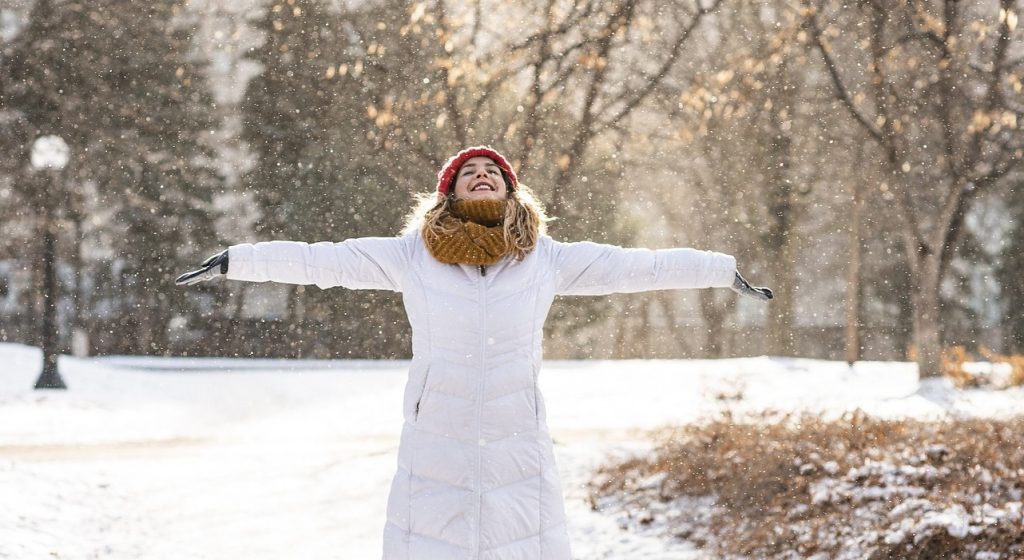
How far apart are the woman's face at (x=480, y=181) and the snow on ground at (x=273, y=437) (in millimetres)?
3317

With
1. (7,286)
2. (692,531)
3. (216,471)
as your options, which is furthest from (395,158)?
(7,286)

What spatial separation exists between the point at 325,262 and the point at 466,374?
2.00 ft

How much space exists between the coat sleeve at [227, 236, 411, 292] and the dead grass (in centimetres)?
330

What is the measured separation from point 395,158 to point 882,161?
11110 millimetres

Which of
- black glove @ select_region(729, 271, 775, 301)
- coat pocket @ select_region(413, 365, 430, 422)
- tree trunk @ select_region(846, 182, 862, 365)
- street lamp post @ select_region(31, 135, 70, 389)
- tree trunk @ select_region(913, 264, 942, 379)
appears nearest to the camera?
coat pocket @ select_region(413, 365, 430, 422)

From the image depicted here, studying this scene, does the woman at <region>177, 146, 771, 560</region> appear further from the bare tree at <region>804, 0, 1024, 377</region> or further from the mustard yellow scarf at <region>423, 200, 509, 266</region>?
the bare tree at <region>804, 0, 1024, 377</region>

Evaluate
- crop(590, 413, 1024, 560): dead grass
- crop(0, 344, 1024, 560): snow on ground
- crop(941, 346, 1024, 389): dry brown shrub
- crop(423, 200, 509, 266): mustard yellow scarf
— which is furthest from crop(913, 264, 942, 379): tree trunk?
crop(423, 200, 509, 266): mustard yellow scarf

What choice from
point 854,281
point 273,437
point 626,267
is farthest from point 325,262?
point 854,281

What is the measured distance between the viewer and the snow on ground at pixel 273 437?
280 inches

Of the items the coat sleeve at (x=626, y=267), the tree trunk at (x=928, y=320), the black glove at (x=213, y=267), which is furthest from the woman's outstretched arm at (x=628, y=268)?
the tree trunk at (x=928, y=320)

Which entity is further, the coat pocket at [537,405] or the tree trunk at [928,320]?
the tree trunk at [928,320]

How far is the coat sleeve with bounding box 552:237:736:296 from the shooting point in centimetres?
367

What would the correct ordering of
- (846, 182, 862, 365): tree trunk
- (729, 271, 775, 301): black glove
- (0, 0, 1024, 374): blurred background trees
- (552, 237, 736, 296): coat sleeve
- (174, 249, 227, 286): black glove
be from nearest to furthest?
(174, 249, 227, 286): black glove < (552, 237, 736, 296): coat sleeve < (729, 271, 775, 301): black glove < (0, 0, 1024, 374): blurred background trees < (846, 182, 862, 365): tree trunk

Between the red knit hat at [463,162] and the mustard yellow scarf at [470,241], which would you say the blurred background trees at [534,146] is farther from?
the mustard yellow scarf at [470,241]
